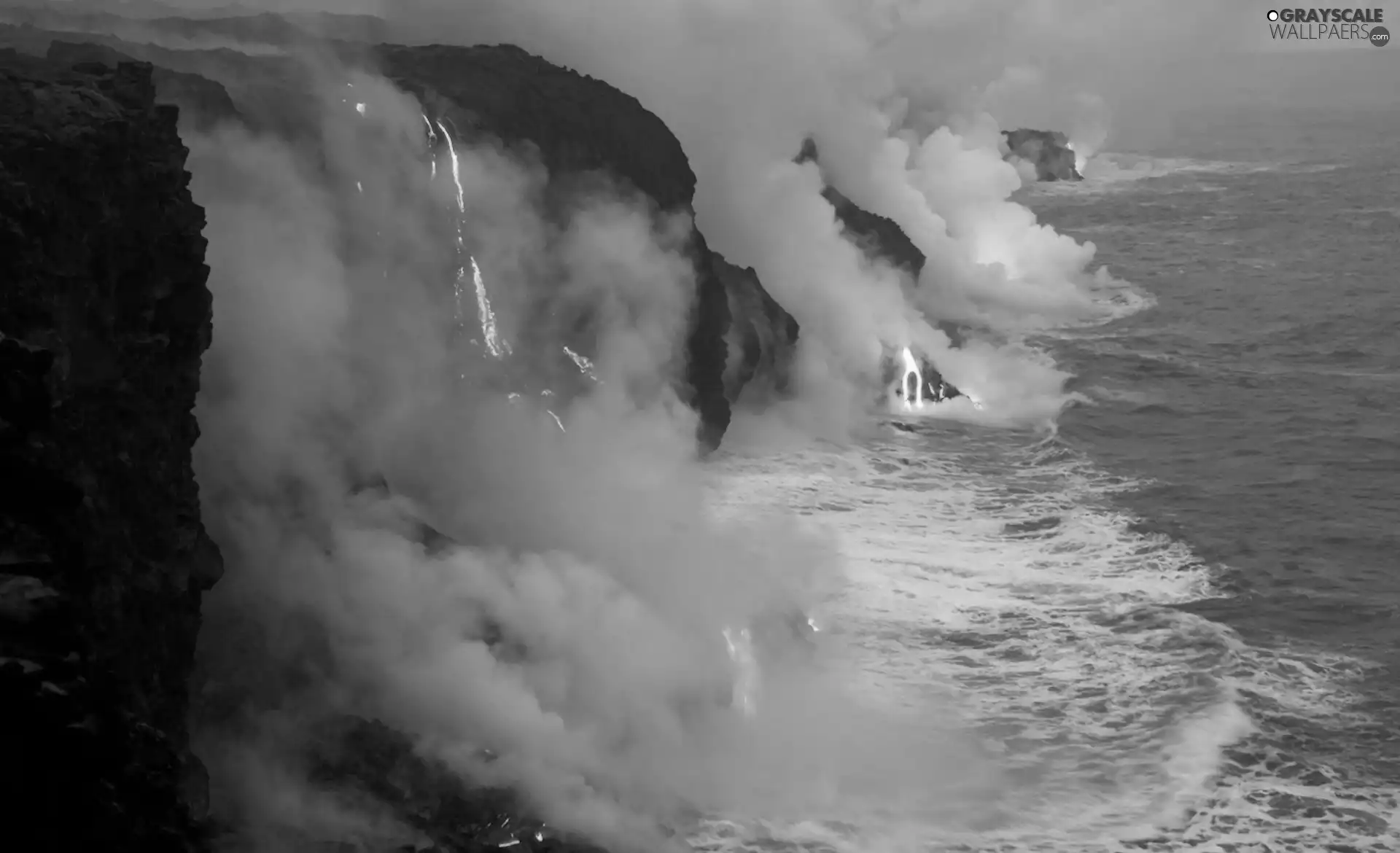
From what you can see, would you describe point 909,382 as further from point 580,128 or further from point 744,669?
point 744,669

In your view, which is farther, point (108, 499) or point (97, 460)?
point (108, 499)

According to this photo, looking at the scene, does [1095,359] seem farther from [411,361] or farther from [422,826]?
[422,826]

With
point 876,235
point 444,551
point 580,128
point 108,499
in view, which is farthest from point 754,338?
point 108,499

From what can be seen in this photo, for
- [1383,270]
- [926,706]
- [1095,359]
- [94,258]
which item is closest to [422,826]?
[94,258]

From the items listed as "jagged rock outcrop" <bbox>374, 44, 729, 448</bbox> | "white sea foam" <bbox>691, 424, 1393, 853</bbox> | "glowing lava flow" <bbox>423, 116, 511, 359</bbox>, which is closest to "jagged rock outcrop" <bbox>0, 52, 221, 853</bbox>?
"white sea foam" <bbox>691, 424, 1393, 853</bbox>

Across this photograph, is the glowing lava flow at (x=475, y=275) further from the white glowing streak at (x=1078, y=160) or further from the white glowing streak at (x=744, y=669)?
the white glowing streak at (x=1078, y=160)

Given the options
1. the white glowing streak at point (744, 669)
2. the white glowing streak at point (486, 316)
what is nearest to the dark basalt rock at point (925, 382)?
the white glowing streak at point (486, 316)
